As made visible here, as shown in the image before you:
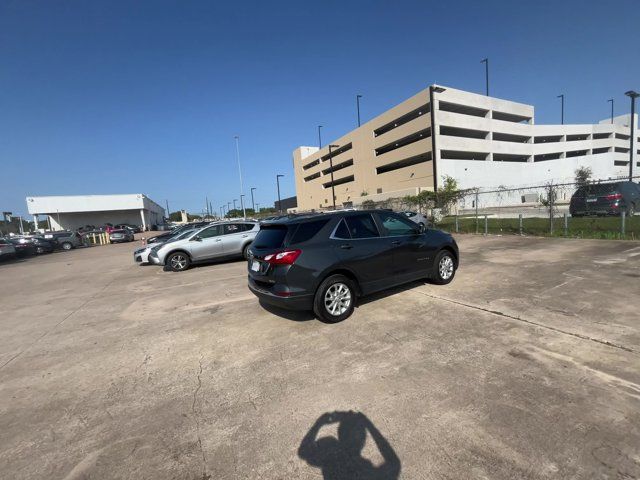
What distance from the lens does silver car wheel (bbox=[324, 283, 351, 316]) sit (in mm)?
4562

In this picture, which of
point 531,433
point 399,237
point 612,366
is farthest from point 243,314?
point 612,366

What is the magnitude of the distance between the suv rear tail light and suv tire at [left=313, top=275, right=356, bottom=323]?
0.58 m

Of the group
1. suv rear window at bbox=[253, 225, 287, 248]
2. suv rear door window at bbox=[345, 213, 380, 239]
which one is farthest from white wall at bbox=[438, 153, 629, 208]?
suv rear window at bbox=[253, 225, 287, 248]

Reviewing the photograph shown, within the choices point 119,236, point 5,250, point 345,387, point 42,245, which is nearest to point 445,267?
point 345,387

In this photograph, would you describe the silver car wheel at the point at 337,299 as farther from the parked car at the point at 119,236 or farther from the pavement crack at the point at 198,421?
the parked car at the point at 119,236

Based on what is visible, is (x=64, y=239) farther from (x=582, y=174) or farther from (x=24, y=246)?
(x=582, y=174)

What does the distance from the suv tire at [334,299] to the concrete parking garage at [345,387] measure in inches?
7.4

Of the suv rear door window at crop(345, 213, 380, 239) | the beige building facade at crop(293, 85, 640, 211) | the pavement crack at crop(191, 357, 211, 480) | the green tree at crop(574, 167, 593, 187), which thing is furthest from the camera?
the green tree at crop(574, 167, 593, 187)

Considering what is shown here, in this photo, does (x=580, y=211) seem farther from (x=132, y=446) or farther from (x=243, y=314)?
(x=132, y=446)

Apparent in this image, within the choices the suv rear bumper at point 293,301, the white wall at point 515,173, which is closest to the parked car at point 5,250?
the suv rear bumper at point 293,301

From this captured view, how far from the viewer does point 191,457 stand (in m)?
2.29

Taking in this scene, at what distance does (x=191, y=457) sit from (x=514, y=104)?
6019 centimetres

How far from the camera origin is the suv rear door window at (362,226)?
16.4 ft

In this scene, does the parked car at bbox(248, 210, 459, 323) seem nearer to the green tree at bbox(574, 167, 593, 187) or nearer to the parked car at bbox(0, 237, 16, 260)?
the parked car at bbox(0, 237, 16, 260)
